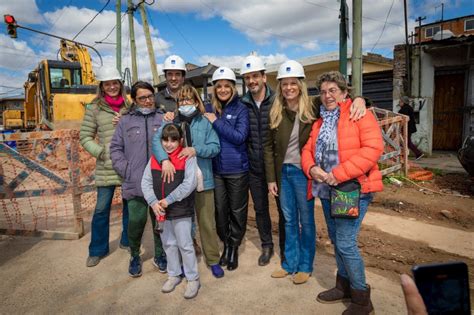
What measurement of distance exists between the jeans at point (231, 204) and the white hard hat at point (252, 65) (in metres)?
1.07

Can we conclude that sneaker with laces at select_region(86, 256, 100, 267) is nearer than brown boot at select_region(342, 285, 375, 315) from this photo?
No

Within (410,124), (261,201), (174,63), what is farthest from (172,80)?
(410,124)

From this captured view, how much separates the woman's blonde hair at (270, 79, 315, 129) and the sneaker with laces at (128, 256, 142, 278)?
6.55 ft

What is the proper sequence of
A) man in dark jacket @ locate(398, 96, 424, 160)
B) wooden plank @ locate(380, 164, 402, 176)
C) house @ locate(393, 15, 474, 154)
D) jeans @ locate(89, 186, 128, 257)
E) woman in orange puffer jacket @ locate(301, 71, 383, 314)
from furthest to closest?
1. house @ locate(393, 15, 474, 154)
2. man in dark jacket @ locate(398, 96, 424, 160)
3. wooden plank @ locate(380, 164, 402, 176)
4. jeans @ locate(89, 186, 128, 257)
5. woman in orange puffer jacket @ locate(301, 71, 383, 314)

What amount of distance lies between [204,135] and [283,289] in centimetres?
165

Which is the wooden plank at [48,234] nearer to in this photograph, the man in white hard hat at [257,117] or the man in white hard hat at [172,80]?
the man in white hard hat at [172,80]

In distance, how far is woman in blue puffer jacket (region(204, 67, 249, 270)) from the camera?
325 cm

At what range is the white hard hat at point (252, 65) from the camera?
330 centimetres

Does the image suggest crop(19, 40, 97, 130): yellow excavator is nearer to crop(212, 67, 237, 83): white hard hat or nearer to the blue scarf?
Answer: crop(212, 67, 237, 83): white hard hat

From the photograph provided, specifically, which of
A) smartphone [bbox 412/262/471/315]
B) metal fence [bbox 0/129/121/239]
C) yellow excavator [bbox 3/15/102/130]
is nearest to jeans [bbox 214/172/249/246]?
metal fence [bbox 0/129/121/239]

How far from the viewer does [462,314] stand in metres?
0.91

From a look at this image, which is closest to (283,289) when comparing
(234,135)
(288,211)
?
(288,211)

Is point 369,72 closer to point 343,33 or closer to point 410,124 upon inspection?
point 410,124

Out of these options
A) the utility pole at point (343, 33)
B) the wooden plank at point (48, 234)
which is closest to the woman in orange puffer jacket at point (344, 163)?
the wooden plank at point (48, 234)
